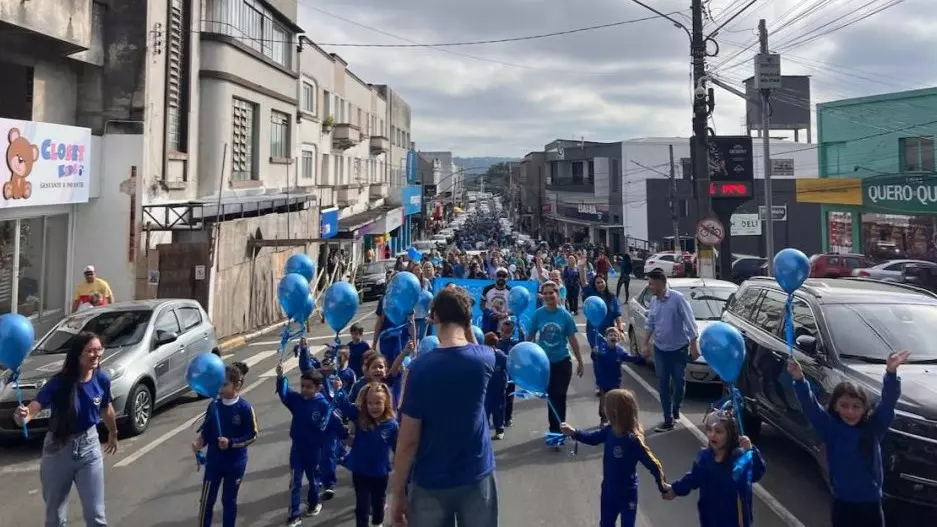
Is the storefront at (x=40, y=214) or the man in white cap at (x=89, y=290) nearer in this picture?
the man in white cap at (x=89, y=290)

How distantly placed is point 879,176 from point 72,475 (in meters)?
29.6

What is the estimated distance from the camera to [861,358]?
5719 millimetres

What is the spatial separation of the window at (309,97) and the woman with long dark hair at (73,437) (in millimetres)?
24886

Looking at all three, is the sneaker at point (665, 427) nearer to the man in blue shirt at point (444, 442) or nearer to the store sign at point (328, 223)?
the man in blue shirt at point (444, 442)

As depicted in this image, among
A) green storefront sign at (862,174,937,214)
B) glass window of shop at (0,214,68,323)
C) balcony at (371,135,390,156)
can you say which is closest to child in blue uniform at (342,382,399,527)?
glass window of shop at (0,214,68,323)

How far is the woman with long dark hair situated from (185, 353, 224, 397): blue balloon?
2.10ft

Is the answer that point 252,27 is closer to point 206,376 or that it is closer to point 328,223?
point 328,223

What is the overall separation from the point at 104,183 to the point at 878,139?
28.9 metres

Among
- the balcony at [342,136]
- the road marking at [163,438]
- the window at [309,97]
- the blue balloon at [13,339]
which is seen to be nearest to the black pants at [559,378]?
Result: the road marking at [163,438]

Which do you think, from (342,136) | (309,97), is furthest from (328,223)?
(342,136)

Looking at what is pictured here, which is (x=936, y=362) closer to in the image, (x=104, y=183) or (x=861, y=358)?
(x=861, y=358)

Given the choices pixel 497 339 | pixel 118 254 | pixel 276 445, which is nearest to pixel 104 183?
pixel 118 254

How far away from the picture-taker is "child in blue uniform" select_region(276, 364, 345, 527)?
Result: 5469 millimetres

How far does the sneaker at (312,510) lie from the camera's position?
222 inches
